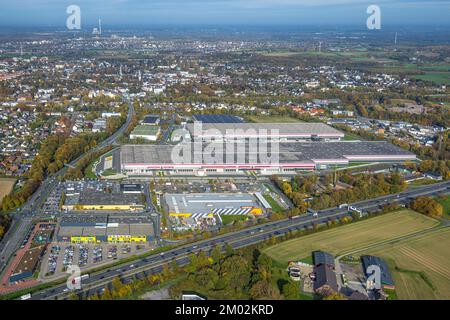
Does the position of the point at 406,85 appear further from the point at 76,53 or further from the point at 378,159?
the point at 76,53

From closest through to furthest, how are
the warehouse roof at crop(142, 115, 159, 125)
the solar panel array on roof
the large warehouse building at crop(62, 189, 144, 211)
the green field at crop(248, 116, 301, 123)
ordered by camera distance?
the large warehouse building at crop(62, 189, 144, 211) → the warehouse roof at crop(142, 115, 159, 125) → the solar panel array on roof → the green field at crop(248, 116, 301, 123)

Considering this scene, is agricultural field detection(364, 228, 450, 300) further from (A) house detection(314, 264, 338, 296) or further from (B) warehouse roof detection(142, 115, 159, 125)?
(B) warehouse roof detection(142, 115, 159, 125)

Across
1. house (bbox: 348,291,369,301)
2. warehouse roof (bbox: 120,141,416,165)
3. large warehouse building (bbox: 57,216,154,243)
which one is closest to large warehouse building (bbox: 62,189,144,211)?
large warehouse building (bbox: 57,216,154,243)

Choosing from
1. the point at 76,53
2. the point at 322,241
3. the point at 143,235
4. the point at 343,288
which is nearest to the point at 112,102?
the point at 143,235

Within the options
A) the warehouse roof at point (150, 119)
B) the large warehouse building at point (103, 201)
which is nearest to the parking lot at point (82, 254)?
the large warehouse building at point (103, 201)

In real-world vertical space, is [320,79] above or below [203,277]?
above
